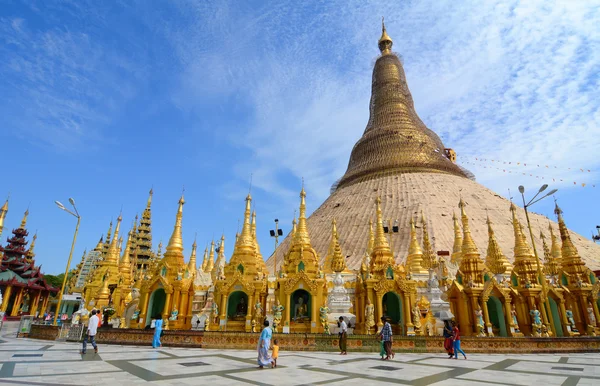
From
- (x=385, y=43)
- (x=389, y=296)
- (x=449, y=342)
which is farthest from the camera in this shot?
(x=385, y=43)

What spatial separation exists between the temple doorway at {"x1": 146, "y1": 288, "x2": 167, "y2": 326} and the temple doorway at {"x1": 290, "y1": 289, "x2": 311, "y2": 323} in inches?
314

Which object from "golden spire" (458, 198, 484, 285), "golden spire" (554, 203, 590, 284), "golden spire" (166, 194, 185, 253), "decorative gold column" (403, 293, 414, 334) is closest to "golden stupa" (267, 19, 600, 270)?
"golden spire" (554, 203, 590, 284)

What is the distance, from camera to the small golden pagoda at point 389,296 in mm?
18516

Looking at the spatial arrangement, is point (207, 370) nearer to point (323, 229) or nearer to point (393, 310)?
point (393, 310)

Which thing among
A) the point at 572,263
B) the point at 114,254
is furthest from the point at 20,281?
the point at 572,263

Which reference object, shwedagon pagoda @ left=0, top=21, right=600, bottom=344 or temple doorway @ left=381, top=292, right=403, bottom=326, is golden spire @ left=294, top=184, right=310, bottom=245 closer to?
shwedagon pagoda @ left=0, top=21, right=600, bottom=344

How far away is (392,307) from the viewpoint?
796 inches

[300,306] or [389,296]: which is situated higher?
[389,296]

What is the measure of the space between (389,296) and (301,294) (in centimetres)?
518

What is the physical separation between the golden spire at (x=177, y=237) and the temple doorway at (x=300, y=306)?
8.50 metres

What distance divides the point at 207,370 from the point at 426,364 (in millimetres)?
6920

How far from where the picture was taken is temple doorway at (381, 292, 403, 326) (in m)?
19.7

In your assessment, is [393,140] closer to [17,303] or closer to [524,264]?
[524,264]

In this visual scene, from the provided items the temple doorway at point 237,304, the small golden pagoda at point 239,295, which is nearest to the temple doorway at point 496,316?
the small golden pagoda at point 239,295
